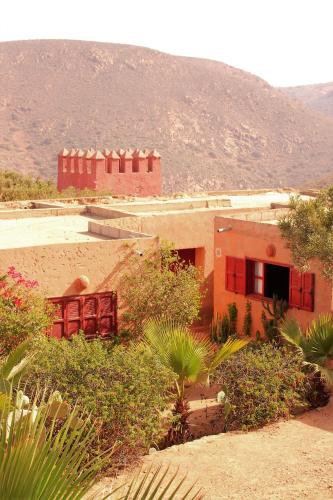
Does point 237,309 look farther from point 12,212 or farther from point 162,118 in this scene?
point 162,118

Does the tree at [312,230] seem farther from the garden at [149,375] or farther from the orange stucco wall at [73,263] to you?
the orange stucco wall at [73,263]

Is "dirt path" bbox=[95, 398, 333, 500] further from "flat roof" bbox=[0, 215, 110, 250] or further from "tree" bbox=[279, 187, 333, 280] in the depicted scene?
"flat roof" bbox=[0, 215, 110, 250]

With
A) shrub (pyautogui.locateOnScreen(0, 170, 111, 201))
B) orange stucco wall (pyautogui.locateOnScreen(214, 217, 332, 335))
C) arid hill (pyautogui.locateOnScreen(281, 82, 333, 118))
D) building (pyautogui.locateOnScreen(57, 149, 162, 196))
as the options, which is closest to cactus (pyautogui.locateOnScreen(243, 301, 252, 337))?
orange stucco wall (pyautogui.locateOnScreen(214, 217, 332, 335))

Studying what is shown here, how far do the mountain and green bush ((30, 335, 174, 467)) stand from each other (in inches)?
2049

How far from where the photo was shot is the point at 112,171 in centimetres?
2938

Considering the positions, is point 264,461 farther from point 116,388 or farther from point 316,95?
point 316,95

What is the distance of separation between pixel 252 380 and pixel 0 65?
78.7 meters

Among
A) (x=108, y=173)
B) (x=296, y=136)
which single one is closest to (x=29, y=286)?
(x=108, y=173)

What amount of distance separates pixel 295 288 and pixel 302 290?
0.19 metres

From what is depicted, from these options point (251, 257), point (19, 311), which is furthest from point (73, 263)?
point (251, 257)

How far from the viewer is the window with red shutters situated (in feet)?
44.2

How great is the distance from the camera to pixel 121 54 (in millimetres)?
89250

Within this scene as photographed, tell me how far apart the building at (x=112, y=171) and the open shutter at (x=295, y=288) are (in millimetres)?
15941

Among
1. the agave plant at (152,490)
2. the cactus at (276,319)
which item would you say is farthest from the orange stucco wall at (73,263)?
the agave plant at (152,490)
